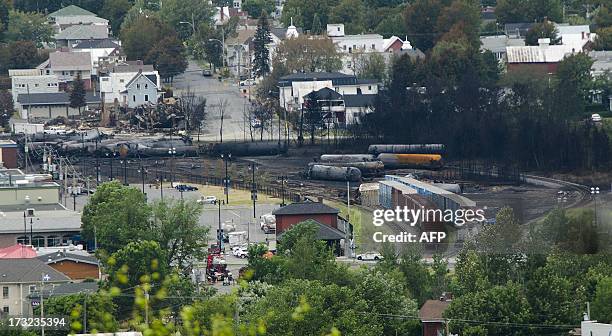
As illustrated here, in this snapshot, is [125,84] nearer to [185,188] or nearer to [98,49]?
[98,49]

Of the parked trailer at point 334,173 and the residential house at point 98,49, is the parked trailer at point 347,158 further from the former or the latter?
the residential house at point 98,49

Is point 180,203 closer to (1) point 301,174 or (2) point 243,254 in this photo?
(2) point 243,254

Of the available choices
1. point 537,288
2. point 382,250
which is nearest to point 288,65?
point 382,250

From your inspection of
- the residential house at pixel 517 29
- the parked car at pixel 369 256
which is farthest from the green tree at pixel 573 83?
the parked car at pixel 369 256

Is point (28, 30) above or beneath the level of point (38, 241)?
above

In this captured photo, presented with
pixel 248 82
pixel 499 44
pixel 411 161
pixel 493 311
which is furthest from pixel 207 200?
pixel 499 44

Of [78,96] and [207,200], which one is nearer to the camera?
[207,200]

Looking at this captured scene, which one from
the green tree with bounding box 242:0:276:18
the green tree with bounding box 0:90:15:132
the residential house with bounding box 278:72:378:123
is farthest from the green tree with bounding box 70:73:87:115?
the green tree with bounding box 242:0:276:18
